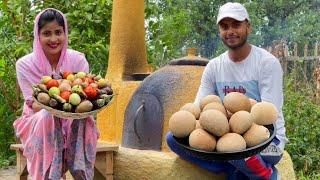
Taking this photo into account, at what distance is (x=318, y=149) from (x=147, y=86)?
2.28 meters

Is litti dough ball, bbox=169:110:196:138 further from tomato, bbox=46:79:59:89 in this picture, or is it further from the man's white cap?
tomato, bbox=46:79:59:89

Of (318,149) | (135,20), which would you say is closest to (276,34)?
(318,149)

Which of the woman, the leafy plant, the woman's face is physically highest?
the woman's face

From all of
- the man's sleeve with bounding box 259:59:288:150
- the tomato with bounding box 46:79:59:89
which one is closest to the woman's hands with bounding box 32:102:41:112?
the tomato with bounding box 46:79:59:89

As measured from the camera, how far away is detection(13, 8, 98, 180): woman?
9.84ft

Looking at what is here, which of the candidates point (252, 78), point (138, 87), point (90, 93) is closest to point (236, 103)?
point (252, 78)

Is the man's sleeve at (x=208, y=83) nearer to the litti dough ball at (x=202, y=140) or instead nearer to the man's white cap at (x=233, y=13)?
the man's white cap at (x=233, y=13)

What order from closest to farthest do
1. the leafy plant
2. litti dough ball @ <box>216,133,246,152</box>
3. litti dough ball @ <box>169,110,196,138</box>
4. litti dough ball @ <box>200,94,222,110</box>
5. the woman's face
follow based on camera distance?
1. litti dough ball @ <box>216,133,246,152</box>
2. litti dough ball @ <box>169,110,196,138</box>
3. litti dough ball @ <box>200,94,222,110</box>
4. the woman's face
5. the leafy plant

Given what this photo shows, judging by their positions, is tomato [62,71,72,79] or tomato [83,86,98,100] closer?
tomato [83,86,98,100]

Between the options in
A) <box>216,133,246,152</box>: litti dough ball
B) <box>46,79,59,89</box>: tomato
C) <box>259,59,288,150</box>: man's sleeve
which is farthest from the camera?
<box>46,79,59,89</box>: tomato

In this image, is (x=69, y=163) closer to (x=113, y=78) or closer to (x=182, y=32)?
(x=113, y=78)

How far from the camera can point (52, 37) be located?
3164 mm

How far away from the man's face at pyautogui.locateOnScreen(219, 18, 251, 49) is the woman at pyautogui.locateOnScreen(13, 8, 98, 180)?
2.77 ft

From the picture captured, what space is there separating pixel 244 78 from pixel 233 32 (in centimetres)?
25
